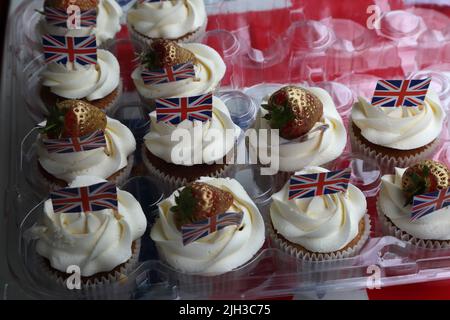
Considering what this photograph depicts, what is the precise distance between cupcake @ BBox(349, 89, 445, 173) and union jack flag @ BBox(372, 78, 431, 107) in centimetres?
5

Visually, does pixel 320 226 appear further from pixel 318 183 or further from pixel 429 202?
pixel 429 202

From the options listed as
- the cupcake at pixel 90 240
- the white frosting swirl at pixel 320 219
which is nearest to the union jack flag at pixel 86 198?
the cupcake at pixel 90 240

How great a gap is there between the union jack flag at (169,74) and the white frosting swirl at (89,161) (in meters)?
0.36

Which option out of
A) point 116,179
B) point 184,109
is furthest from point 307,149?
point 116,179

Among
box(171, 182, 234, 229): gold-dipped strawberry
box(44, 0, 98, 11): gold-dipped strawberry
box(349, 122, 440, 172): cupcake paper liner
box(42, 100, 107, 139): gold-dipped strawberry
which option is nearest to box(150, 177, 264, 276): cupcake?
box(171, 182, 234, 229): gold-dipped strawberry

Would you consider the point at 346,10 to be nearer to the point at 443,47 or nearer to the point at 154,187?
the point at 443,47

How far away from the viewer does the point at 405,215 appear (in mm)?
2672

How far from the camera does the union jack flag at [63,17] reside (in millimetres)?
3465

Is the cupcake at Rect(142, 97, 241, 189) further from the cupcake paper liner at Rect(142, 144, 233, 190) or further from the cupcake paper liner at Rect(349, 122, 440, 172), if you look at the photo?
the cupcake paper liner at Rect(349, 122, 440, 172)

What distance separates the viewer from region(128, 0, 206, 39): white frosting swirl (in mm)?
3627

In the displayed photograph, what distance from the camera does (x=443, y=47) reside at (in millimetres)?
3732

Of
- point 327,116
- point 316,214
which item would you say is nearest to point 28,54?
point 327,116

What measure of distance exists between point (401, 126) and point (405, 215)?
49 cm

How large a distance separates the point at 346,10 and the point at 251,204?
1.81 metres
